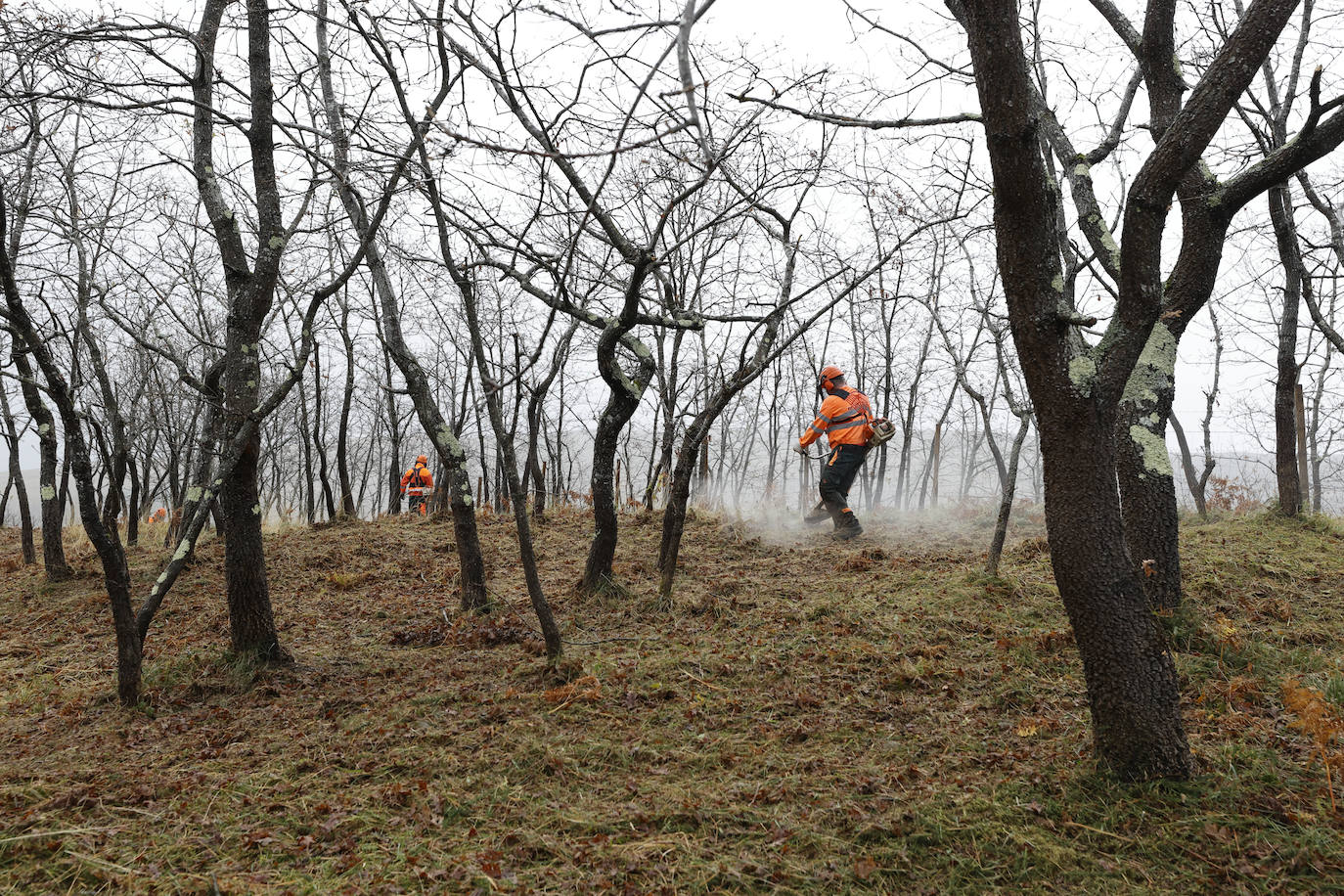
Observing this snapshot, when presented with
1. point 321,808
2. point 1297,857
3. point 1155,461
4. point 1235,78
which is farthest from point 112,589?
point 1155,461

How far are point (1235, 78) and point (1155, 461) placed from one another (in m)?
2.59

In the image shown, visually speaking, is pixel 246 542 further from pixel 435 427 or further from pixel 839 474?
pixel 839 474

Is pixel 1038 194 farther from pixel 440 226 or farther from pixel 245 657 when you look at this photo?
pixel 245 657

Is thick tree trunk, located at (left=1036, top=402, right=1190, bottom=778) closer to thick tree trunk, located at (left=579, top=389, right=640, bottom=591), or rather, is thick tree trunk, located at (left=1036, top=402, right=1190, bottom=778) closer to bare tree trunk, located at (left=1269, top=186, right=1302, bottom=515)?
thick tree trunk, located at (left=579, top=389, right=640, bottom=591)

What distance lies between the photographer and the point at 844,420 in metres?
9.62

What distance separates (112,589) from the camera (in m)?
3.98

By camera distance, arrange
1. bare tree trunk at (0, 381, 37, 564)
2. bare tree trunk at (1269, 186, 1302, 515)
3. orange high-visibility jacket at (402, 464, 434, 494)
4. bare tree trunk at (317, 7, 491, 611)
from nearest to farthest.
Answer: bare tree trunk at (317, 7, 491, 611)
bare tree trunk at (1269, 186, 1302, 515)
bare tree trunk at (0, 381, 37, 564)
orange high-visibility jacket at (402, 464, 434, 494)

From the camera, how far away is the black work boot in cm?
950

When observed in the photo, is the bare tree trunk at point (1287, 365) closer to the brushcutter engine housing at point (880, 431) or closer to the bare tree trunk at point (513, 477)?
the brushcutter engine housing at point (880, 431)

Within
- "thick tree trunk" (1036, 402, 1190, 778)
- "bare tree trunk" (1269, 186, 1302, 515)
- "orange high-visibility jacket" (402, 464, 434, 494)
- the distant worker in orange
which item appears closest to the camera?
"thick tree trunk" (1036, 402, 1190, 778)

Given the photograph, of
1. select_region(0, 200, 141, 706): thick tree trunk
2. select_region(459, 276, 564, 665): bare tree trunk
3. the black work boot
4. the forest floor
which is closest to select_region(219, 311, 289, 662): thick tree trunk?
the forest floor

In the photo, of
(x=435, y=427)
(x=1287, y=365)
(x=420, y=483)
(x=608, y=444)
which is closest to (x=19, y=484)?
(x=420, y=483)

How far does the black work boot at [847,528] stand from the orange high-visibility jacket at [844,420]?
97 centimetres

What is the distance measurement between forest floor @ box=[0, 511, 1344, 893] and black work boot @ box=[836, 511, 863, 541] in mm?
3005
